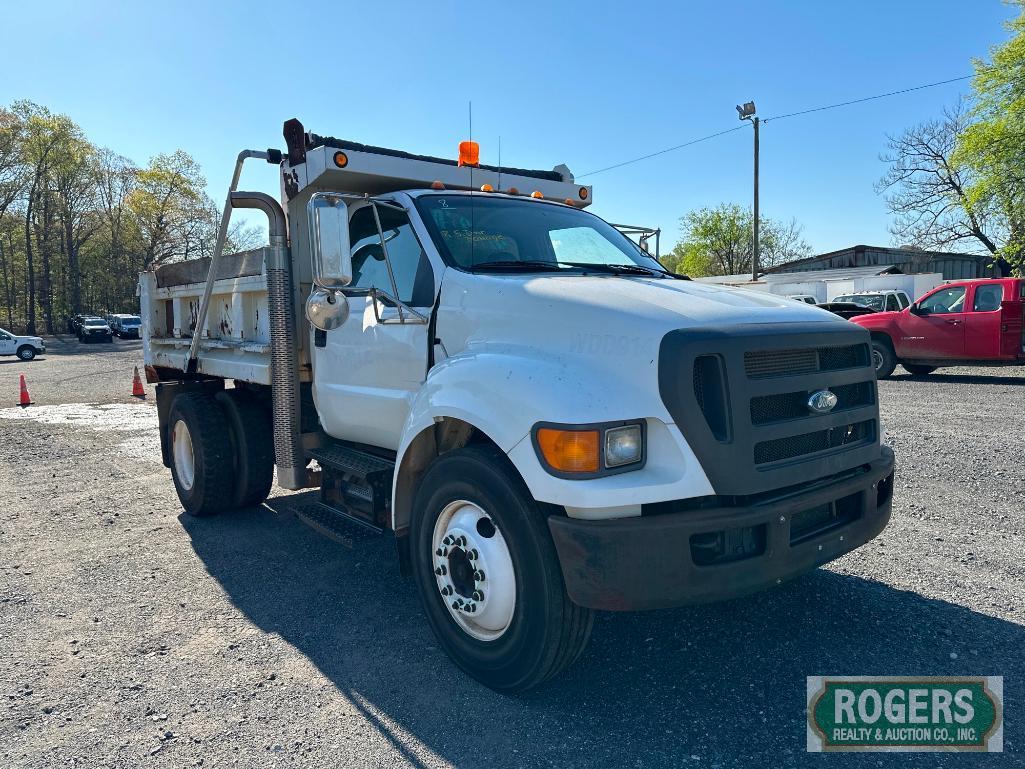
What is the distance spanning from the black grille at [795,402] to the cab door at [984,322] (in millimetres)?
12111

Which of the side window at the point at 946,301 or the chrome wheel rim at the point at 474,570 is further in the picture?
the side window at the point at 946,301

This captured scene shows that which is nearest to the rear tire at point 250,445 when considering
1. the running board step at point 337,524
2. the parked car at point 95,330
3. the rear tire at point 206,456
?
the rear tire at point 206,456

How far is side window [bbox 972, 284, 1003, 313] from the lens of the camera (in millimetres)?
13312

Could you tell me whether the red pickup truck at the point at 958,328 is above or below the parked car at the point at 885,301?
below

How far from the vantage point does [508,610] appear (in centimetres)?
302

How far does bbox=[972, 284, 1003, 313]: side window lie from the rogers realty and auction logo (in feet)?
41.1

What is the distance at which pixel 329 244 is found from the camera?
3475 millimetres

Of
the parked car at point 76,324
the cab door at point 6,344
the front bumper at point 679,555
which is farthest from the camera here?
the parked car at point 76,324

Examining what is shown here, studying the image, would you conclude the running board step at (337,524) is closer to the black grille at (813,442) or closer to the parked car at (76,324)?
the black grille at (813,442)

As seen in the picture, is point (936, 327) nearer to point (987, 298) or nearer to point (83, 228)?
A: point (987, 298)

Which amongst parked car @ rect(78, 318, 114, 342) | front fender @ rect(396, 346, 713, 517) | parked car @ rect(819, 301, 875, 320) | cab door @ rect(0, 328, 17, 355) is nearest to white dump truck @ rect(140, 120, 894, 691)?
front fender @ rect(396, 346, 713, 517)

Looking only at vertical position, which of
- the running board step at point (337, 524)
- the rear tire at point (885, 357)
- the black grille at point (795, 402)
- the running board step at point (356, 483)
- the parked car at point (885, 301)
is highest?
the parked car at point (885, 301)

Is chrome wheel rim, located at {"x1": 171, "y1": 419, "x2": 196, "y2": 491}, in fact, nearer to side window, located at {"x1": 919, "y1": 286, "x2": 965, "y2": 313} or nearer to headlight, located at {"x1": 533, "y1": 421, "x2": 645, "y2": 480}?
headlight, located at {"x1": 533, "y1": 421, "x2": 645, "y2": 480}

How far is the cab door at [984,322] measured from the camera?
1318 cm
